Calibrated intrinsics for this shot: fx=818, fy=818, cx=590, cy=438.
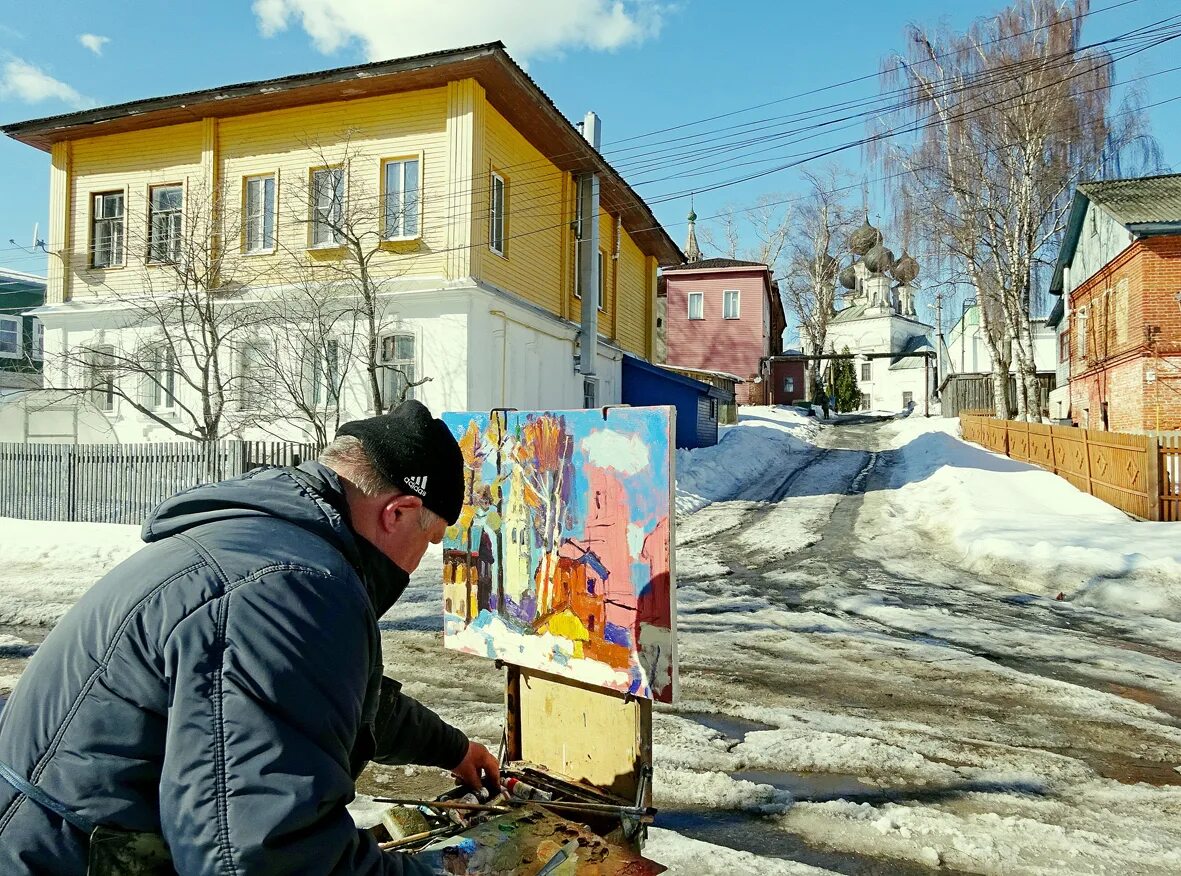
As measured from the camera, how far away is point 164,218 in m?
18.1

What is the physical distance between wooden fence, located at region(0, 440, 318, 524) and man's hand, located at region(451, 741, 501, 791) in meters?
12.0

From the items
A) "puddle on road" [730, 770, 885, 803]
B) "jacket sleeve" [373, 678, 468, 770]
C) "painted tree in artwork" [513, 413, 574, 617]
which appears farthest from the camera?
"puddle on road" [730, 770, 885, 803]

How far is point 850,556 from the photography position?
1236cm

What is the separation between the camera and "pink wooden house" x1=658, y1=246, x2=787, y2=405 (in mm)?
42812

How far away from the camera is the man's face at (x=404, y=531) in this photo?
1808mm

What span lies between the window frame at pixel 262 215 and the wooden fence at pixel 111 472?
15.1 ft

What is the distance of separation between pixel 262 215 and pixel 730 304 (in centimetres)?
2953

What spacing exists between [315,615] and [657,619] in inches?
95.1

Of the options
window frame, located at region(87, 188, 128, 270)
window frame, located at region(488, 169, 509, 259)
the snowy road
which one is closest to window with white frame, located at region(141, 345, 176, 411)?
window frame, located at region(87, 188, 128, 270)

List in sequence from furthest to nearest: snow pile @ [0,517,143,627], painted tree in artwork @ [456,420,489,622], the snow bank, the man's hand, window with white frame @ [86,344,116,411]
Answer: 1. window with white frame @ [86,344,116,411]
2. snow pile @ [0,517,143,627]
3. painted tree in artwork @ [456,420,489,622]
4. the snow bank
5. the man's hand

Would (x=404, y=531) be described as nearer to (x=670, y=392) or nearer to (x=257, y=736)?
(x=257, y=736)

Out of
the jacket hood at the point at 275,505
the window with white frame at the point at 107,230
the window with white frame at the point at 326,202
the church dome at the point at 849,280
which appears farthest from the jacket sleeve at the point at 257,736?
the church dome at the point at 849,280

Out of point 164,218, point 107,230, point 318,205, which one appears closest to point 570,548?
point 318,205

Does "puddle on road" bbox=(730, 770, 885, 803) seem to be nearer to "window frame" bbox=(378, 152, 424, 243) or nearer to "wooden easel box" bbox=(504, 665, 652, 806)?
"wooden easel box" bbox=(504, 665, 652, 806)
